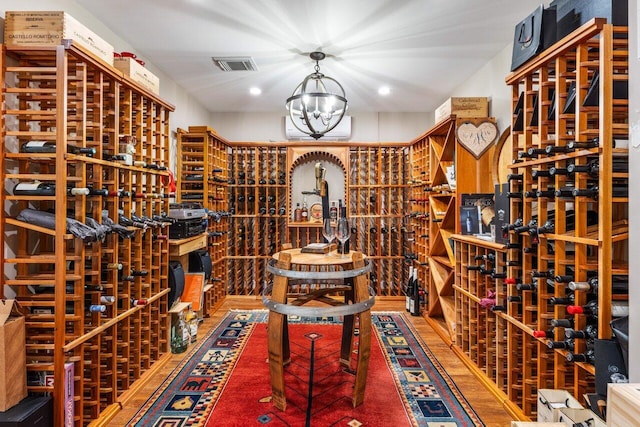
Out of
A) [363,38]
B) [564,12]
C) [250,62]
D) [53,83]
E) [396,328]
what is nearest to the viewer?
[564,12]

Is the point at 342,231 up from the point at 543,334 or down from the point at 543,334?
up

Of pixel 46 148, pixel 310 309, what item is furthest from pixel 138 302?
pixel 310 309

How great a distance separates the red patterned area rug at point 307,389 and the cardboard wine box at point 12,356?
2.29 ft

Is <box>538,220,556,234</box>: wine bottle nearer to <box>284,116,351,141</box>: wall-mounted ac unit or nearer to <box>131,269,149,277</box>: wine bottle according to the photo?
<box>131,269,149,277</box>: wine bottle

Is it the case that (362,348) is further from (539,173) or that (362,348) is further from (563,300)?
(539,173)

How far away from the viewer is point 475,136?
3.46m

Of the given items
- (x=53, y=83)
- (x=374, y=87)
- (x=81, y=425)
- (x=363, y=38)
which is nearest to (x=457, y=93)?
(x=374, y=87)

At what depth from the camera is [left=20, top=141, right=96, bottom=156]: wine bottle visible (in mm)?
1861

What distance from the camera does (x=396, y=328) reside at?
12.8 ft

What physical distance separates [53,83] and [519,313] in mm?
3187

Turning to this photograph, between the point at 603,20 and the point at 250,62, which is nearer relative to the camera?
the point at 603,20

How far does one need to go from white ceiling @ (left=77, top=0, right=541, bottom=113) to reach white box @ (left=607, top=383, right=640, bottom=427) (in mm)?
2552

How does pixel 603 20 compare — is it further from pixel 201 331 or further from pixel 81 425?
pixel 201 331

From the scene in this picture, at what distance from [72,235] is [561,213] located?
254 centimetres
